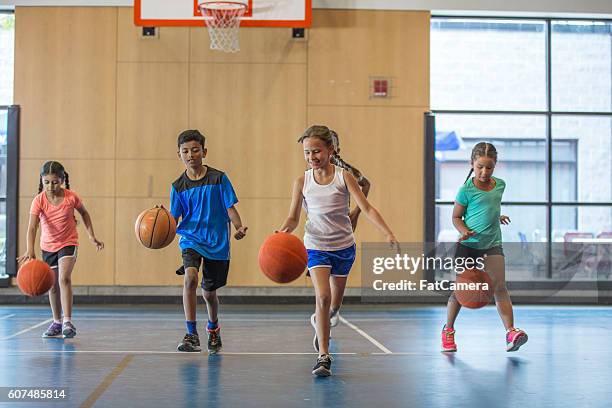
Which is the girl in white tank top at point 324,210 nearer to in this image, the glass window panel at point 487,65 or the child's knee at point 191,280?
the child's knee at point 191,280

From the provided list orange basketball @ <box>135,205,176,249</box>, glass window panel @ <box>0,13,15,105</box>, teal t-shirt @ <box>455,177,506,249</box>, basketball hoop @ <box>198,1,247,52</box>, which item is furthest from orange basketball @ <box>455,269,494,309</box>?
glass window panel @ <box>0,13,15,105</box>

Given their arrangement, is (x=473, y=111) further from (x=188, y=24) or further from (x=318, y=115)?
(x=188, y=24)

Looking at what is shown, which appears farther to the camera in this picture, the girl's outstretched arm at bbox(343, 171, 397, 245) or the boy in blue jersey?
the boy in blue jersey

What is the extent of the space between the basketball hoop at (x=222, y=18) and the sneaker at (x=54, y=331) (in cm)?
447

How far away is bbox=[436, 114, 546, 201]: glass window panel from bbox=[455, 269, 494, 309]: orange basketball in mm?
5719

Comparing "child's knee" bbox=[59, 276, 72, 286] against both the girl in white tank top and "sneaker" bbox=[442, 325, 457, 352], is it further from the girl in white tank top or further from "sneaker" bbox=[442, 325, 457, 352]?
"sneaker" bbox=[442, 325, 457, 352]

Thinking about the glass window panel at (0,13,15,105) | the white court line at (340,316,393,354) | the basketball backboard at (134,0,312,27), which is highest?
the basketball backboard at (134,0,312,27)

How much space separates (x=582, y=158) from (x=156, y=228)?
789cm

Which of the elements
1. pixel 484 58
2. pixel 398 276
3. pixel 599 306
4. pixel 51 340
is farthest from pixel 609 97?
pixel 51 340

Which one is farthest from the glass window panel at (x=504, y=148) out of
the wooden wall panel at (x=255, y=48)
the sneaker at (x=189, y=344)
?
the sneaker at (x=189, y=344)

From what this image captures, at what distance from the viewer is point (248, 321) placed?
27.9 feet

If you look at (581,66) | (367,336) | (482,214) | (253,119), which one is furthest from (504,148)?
(482,214)

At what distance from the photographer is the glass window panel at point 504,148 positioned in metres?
11.5

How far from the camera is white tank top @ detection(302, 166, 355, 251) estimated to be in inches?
209
